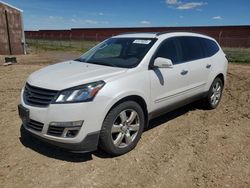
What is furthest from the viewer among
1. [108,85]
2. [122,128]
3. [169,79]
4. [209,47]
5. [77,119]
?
[209,47]

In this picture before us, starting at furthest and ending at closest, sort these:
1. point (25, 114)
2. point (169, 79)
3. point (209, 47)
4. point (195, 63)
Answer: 1. point (209, 47)
2. point (195, 63)
3. point (169, 79)
4. point (25, 114)

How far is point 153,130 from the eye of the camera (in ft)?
16.9

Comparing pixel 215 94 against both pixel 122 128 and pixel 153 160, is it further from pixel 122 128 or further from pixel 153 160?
pixel 122 128

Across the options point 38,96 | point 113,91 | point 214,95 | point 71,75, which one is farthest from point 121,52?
point 214,95

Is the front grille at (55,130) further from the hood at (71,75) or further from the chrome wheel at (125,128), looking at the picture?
the chrome wheel at (125,128)

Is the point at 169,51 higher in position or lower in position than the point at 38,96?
higher

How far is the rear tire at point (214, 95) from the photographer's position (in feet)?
20.3

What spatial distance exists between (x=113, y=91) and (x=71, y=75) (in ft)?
2.19

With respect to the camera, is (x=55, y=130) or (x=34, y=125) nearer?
Answer: (x=55, y=130)

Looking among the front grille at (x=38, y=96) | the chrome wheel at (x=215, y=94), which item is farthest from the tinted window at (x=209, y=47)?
the front grille at (x=38, y=96)

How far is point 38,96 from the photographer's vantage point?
3.81 m

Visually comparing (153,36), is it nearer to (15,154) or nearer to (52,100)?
(52,100)

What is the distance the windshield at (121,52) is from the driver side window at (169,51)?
187 millimetres

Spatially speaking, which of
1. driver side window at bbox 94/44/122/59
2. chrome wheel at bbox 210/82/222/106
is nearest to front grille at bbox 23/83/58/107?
driver side window at bbox 94/44/122/59
